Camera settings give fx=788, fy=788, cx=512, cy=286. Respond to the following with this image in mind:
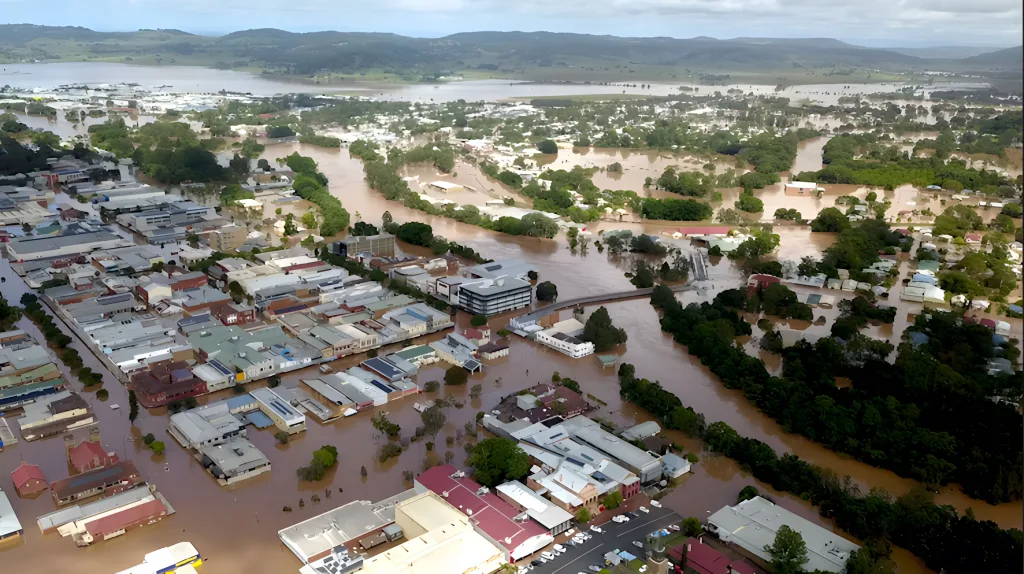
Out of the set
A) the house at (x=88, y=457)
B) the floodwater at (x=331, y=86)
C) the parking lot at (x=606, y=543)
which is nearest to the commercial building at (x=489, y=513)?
the parking lot at (x=606, y=543)

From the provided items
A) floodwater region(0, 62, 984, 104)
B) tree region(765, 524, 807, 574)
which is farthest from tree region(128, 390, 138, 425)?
floodwater region(0, 62, 984, 104)

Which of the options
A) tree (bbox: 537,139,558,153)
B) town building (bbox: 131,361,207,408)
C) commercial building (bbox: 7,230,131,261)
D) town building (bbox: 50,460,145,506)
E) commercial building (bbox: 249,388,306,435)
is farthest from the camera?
tree (bbox: 537,139,558,153)

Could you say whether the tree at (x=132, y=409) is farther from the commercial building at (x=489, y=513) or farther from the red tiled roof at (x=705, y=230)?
the red tiled roof at (x=705, y=230)

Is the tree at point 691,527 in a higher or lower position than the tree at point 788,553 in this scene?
lower

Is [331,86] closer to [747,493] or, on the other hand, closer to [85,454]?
[85,454]

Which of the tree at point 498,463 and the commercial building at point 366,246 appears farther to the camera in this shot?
the commercial building at point 366,246

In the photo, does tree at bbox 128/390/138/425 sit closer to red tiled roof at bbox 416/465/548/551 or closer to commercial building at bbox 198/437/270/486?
commercial building at bbox 198/437/270/486
